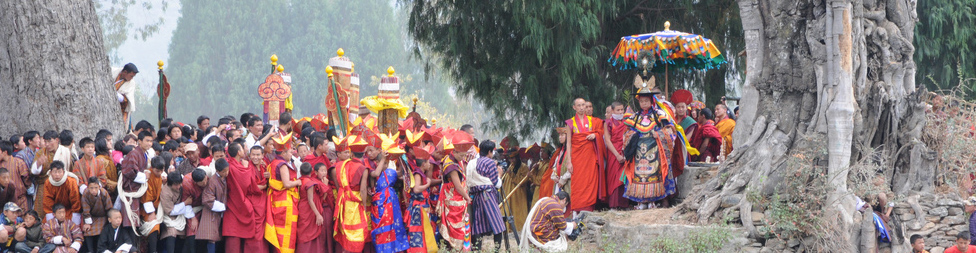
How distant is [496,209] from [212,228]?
8.27 feet

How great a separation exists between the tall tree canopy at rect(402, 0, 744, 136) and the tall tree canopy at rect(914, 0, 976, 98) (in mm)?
3535

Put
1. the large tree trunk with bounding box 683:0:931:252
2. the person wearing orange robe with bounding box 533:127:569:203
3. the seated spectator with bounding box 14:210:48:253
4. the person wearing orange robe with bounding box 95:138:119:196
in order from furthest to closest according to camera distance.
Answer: the person wearing orange robe with bounding box 533:127:569:203 < the large tree trunk with bounding box 683:0:931:252 < the person wearing orange robe with bounding box 95:138:119:196 < the seated spectator with bounding box 14:210:48:253

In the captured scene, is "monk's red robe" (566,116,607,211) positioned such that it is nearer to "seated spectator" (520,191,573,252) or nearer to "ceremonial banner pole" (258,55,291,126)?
"seated spectator" (520,191,573,252)

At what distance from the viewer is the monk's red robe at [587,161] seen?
1092 cm

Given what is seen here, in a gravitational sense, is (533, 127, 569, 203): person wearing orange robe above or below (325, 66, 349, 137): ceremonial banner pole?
below

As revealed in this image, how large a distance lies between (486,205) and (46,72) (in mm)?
5260

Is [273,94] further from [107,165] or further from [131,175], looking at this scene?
[131,175]

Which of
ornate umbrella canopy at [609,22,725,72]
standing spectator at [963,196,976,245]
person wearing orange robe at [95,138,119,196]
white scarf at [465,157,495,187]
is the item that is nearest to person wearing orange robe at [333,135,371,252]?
white scarf at [465,157,495,187]

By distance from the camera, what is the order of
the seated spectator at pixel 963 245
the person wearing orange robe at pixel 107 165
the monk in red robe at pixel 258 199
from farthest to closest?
the monk in red robe at pixel 258 199, the person wearing orange robe at pixel 107 165, the seated spectator at pixel 963 245

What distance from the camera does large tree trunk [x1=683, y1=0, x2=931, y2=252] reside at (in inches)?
367

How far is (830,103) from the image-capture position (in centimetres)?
938

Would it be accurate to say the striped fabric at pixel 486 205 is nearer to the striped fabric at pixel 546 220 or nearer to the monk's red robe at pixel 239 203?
the striped fabric at pixel 546 220

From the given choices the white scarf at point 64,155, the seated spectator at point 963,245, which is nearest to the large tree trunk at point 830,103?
the seated spectator at point 963,245

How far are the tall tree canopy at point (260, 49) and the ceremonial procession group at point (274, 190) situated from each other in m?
30.9
